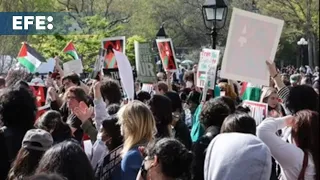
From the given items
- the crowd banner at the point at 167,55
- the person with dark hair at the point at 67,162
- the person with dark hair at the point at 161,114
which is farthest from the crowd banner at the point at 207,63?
the person with dark hair at the point at 67,162

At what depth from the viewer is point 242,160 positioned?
4.18 meters

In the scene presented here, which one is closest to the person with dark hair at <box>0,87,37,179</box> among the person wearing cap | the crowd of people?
the crowd of people

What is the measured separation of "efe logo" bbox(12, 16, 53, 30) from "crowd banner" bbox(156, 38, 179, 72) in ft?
76.2

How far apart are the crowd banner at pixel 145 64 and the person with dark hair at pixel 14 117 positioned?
12.1 feet

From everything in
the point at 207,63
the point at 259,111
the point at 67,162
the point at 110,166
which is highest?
the point at 207,63

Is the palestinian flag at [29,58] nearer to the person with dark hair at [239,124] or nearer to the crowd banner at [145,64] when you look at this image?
the crowd banner at [145,64]

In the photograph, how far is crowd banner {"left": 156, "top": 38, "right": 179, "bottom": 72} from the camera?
12094 mm

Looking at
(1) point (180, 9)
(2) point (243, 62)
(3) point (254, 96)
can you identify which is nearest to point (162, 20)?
(1) point (180, 9)

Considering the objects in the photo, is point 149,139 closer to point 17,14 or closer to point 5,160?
point 5,160

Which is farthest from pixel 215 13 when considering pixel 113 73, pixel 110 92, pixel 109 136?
pixel 109 136

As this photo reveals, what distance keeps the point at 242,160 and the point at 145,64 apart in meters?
5.18

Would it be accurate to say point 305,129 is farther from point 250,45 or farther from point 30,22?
point 30,22

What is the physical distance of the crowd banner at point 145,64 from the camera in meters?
9.09

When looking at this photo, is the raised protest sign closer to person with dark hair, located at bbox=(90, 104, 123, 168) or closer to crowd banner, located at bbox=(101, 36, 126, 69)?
person with dark hair, located at bbox=(90, 104, 123, 168)
